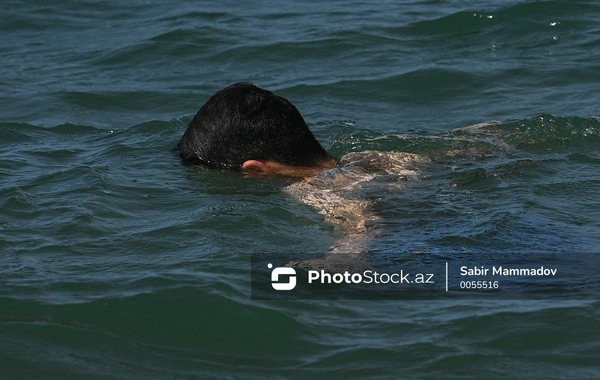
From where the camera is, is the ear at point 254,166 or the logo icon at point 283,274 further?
the ear at point 254,166

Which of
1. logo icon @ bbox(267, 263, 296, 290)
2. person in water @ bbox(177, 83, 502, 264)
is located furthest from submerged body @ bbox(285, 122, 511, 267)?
logo icon @ bbox(267, 263, 296, 290)

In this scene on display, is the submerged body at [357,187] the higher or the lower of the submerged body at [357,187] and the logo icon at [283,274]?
the higher

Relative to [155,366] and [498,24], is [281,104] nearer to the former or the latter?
[155,366]

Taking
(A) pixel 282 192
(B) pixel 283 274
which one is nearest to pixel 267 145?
(A) pixel 282 192

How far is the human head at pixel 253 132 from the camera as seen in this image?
6.71m

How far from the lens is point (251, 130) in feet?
22.0

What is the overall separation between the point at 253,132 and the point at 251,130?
0.06 feet

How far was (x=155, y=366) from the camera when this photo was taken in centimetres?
479

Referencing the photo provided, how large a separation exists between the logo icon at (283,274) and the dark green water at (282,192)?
0.45ft

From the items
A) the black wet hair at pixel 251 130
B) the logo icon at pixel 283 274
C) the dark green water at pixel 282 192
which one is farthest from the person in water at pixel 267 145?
the logo icon at pixel 283 274

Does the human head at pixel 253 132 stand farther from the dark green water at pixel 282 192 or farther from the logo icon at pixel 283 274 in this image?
the logo icon at pixel 283 274

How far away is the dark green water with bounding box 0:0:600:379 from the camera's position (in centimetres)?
491

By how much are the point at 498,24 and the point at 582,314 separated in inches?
283

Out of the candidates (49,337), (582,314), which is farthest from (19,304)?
(582,314)
